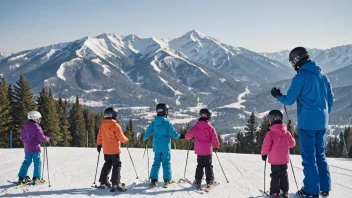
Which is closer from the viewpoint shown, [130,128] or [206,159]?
[206,159]

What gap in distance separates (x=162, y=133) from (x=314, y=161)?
3829 millimetres

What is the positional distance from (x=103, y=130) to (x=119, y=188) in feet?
5.14

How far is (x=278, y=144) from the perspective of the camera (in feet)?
22.2

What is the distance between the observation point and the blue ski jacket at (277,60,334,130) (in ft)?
20.5

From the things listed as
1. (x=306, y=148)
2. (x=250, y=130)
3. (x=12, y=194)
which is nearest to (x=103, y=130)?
(x=12, y=194)

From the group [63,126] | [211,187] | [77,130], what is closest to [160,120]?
[211,187]

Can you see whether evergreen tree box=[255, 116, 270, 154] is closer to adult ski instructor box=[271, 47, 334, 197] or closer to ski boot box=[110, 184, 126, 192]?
adult ski instructor box=[271, 47, 334, 197]

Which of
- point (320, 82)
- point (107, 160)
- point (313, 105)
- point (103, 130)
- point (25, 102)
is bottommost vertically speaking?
point (107, 160)

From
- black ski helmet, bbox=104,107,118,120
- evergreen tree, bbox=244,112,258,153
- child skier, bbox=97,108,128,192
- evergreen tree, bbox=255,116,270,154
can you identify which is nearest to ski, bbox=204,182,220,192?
child skier, bbox=97,108,128,192

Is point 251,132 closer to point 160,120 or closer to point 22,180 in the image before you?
point 160,120

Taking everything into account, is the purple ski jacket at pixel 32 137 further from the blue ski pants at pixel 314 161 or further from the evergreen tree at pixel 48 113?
the evergreen tree at pixel 48 113

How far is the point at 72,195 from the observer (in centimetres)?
718

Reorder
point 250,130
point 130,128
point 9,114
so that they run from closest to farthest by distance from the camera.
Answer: point 9,114 < point 250,130 < point 130,128

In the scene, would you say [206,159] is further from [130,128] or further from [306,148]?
[130,128]
